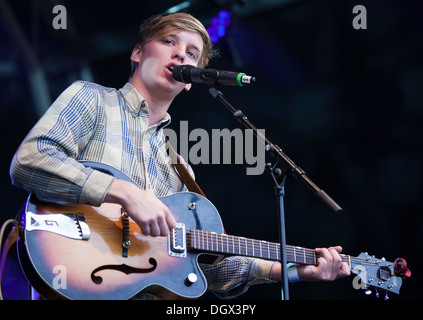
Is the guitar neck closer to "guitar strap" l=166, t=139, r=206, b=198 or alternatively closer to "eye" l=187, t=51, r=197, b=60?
"guitar strap" l=166, t=139, r=206, b=198

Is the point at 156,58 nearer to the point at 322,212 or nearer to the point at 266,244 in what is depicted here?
the point at 266,244

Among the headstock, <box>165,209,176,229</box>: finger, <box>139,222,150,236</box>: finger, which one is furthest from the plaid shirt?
the headstock

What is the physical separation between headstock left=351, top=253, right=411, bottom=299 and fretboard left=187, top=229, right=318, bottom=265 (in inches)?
15.0

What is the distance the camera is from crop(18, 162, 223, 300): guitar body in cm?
195

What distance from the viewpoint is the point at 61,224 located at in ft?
6.79

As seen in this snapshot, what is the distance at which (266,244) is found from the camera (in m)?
2.87

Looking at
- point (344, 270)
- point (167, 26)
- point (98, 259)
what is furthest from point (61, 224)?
point (344, 270)

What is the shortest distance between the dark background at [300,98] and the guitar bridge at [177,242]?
2.44 metres

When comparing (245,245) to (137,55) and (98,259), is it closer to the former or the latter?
(98,259)

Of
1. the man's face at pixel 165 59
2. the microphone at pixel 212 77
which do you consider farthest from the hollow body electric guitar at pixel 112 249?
the man's face at pixel 165 59

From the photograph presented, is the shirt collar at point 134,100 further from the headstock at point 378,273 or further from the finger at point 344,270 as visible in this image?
the headstock at point 378,273

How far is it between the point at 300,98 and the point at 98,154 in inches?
129

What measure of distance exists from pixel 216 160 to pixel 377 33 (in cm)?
225

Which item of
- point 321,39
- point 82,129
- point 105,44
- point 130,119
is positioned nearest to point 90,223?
point 82,129
